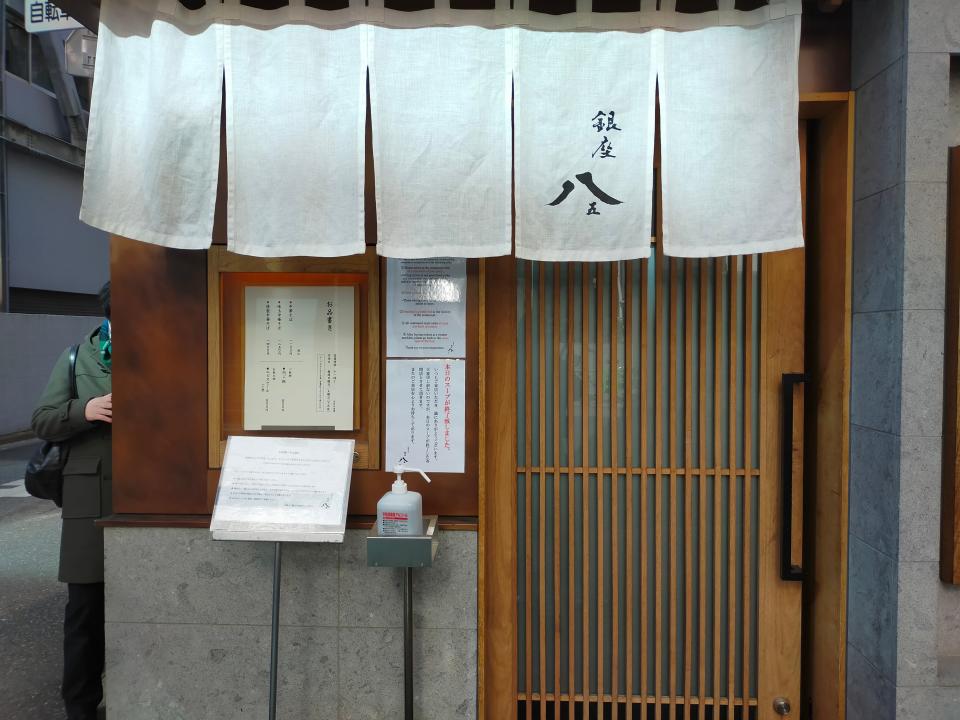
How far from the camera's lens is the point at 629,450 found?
388 centimetres

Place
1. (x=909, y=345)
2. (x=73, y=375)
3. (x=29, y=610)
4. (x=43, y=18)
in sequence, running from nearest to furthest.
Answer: (x=909, y=345) → (x=73, y=375) → (x=29, y=610) → (x=43, y=18)

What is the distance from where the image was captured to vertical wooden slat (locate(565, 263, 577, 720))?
12.9 ft

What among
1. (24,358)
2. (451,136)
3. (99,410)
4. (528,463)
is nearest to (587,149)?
(451,136)

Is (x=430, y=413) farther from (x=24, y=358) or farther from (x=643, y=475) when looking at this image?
(x=24, y=358)

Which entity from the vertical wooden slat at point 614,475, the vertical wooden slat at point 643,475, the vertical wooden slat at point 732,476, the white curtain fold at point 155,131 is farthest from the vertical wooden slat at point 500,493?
the white curtain fold at point 155,131

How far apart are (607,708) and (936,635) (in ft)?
6.41

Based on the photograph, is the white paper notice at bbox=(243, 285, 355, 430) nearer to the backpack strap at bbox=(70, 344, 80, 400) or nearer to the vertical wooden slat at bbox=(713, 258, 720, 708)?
the backpack strap at bbox=(70, 344, 80, 400)

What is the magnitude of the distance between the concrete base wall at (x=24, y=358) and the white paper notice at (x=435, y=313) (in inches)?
607

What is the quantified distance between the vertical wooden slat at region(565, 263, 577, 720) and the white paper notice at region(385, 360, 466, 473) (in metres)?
0.70

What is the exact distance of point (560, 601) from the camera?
3.98 metres

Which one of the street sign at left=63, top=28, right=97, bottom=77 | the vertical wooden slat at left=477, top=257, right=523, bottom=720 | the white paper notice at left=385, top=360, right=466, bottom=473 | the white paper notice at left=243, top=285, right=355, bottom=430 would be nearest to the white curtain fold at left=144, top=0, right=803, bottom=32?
the vertical wooden slat at left=477, top=257, right=523, bottom=720

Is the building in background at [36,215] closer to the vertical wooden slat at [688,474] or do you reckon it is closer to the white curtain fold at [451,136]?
the white curtain fold at [451,136]

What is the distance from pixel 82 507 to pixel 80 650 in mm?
942

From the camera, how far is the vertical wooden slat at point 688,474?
3.88 m
